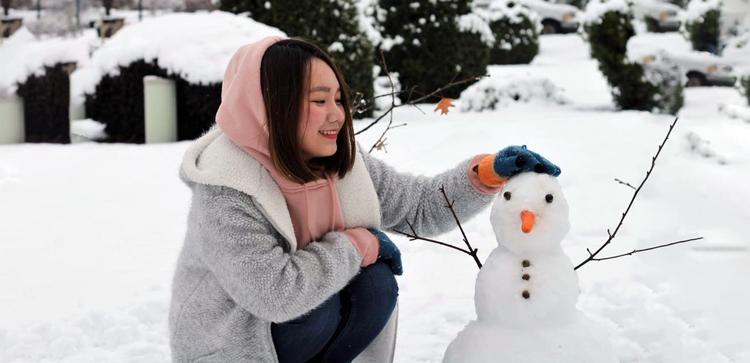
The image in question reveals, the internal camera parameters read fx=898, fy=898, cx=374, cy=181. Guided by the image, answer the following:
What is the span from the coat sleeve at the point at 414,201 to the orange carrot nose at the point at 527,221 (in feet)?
1.19

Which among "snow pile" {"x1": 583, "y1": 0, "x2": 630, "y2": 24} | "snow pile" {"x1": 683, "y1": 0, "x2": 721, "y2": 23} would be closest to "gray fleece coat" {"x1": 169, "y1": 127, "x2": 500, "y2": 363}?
"snow pile" {"x1": 583, "y1": 0, "x2": 630, "y2": 24}

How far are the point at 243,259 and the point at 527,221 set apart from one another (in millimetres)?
652

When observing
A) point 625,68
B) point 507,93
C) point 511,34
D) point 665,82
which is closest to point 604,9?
point 625,68

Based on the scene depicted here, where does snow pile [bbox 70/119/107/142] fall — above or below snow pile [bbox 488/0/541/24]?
below

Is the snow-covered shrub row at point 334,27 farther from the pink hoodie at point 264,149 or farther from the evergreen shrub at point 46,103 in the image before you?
the pink hoodie at point 264,149

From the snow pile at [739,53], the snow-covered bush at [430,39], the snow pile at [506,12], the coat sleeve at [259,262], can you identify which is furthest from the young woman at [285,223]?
the snow pile at [506,12]

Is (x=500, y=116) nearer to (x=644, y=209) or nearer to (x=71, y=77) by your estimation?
(x=644, y=209)

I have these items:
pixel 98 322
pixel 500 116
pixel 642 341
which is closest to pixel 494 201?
pixel 642 341

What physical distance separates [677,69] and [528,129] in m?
2.41

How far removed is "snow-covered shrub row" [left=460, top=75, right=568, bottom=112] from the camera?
27.7 ft

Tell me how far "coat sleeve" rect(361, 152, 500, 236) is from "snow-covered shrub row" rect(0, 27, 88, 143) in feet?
20.4

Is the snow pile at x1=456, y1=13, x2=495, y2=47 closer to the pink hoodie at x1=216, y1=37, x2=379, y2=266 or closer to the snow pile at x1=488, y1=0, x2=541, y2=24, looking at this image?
the snow pile at x1=488, y1=0, x2=541, y2=24

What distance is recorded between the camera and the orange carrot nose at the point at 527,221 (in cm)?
206

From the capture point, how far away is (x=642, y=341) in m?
3.15
